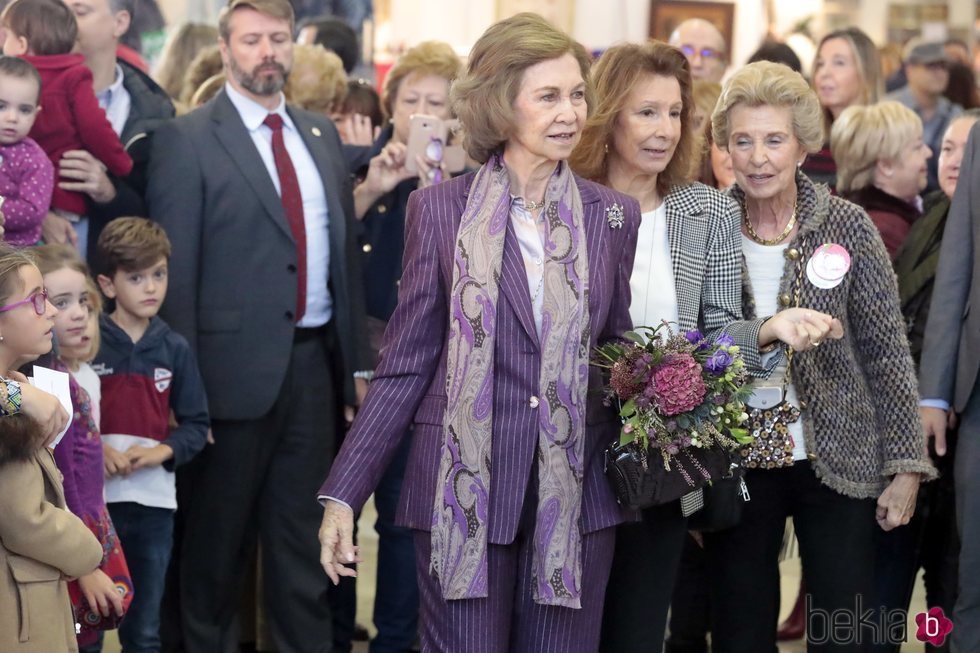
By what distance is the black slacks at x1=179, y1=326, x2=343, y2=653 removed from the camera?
4820 millimetres

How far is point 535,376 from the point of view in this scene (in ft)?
10.5

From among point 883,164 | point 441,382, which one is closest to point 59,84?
point 441,382

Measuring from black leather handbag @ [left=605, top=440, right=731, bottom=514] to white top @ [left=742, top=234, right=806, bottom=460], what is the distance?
59 centimetres

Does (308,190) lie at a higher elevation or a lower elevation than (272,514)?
higher

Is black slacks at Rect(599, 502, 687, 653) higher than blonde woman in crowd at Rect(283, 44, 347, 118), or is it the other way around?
blonde woman in crowd at Rect(283, 44, 347, 118)

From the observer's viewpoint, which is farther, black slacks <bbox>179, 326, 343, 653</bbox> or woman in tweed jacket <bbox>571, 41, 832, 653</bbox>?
black slacks <bbox>179, 326, 343, 653</bbox>

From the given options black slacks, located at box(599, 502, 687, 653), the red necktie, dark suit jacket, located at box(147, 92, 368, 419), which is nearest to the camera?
black slacks, located at box(599, 502, 687, 653)

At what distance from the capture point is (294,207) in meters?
4.83

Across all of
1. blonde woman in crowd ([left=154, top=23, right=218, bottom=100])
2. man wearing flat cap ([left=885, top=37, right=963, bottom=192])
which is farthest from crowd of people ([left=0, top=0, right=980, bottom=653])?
man wearing flat cap ([left=885, top=37, right=963, bottom=192])

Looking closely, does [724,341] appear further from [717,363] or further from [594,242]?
[594,242]

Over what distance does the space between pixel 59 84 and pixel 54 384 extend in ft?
4.64

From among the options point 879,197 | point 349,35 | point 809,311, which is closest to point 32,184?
point 809,311

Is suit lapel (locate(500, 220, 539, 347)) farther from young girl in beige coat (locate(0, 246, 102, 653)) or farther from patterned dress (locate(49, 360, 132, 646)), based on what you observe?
patterned dress (locate(49, 360, 132, 646))

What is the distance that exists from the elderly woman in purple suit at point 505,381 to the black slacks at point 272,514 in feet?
5.25
